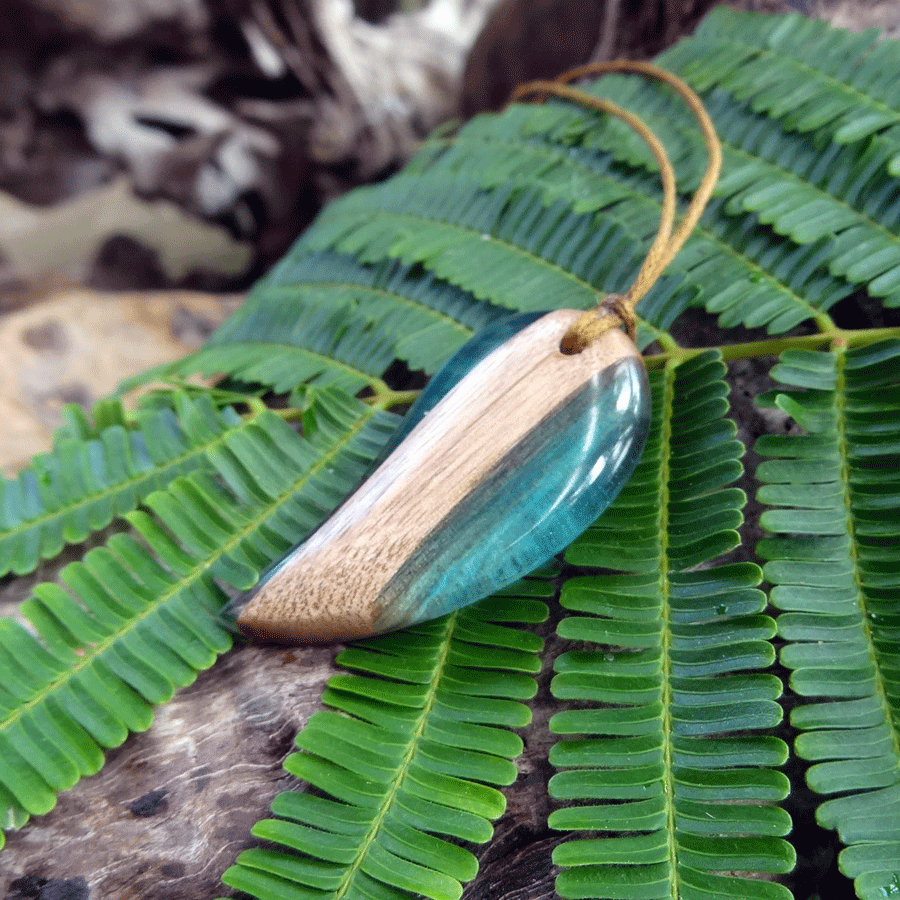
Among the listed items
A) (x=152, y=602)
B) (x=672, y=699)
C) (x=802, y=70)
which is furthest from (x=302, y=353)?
(x=802, y=70)

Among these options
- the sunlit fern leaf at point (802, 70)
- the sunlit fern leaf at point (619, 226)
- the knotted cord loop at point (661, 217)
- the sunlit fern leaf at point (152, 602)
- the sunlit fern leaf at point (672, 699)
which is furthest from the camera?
the sunlit fern leaf at point (802, 70)

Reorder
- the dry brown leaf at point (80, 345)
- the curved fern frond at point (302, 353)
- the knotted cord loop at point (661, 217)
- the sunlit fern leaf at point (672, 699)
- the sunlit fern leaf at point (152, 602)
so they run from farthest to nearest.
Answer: the dry brown leaf at point (80, 345) < the curved fern frond at point (302, 353) < the knotted cord loop at point (661, 217) < the sunlit fern leaf at point (152, 602) < the sunlit fern leaf at point (672, 699)

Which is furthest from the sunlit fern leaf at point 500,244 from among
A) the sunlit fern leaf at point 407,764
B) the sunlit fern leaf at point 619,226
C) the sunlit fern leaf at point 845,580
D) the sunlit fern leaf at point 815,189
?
the sunlit fern leaf at point 407,764

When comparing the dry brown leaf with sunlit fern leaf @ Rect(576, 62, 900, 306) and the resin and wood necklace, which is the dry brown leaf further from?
sunlit fern leaf @ Rect(576, 62, 900, 306)

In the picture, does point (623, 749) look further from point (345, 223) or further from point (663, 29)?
point (663, 29)

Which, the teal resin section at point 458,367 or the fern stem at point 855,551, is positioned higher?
the teal resin section at point 458,367

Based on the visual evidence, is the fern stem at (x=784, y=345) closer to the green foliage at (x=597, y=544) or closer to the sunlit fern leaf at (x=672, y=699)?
the green foliage at (x=597, y=544)
